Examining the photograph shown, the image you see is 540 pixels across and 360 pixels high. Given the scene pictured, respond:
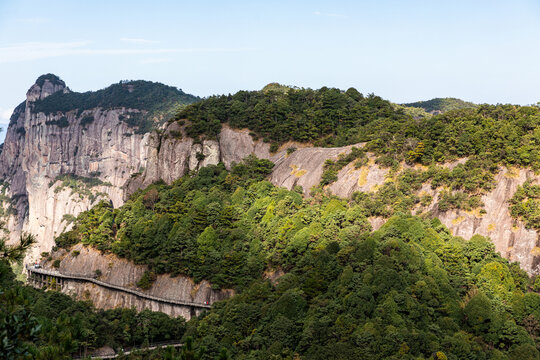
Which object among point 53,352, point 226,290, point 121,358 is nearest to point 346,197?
point 226,290

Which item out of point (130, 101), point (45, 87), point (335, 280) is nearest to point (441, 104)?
point (130, 101)

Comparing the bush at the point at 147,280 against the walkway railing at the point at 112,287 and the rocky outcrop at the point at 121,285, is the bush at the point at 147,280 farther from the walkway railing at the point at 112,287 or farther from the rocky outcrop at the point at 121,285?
the walkway railing at the point at 112,287

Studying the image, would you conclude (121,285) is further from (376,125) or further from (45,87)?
(45,87)

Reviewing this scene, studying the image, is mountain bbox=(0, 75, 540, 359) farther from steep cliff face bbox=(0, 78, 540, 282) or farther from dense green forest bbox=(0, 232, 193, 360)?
dense green forest bbox=(0, 232, 193, 360)

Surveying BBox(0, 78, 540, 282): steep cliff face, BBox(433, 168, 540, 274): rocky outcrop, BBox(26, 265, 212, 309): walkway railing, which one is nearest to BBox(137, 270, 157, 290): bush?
BBox(26, 265, 212, 309): walkway railing

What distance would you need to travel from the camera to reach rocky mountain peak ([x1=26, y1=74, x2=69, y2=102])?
7028 inches

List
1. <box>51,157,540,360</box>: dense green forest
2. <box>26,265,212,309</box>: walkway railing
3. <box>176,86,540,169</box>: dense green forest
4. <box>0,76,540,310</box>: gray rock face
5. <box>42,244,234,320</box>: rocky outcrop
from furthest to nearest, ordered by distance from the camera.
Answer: <box>0,76,540,310</box>: gray rock face → <box>42,244,234,320</box>: rocky outcrop → <box>26,265,212,309</box>: walkway railing → <box>176,86,540,169</box>: dense green forest → <box>51,157,540,360</box>: dense green forest

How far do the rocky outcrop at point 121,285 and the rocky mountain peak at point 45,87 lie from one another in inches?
4495

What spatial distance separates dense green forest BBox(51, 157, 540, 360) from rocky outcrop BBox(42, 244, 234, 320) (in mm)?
1189

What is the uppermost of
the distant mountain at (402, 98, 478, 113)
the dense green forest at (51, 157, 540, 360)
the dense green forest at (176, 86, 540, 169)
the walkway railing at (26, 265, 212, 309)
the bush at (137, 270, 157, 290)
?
the distant mountain at (402, 98, 478, 113)

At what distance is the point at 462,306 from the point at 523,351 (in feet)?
18.3

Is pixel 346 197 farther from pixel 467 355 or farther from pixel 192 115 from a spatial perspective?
pixel 192 115

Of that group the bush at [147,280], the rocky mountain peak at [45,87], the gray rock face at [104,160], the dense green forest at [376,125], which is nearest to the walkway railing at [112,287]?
the bush at [147,280]

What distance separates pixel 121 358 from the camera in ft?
152
